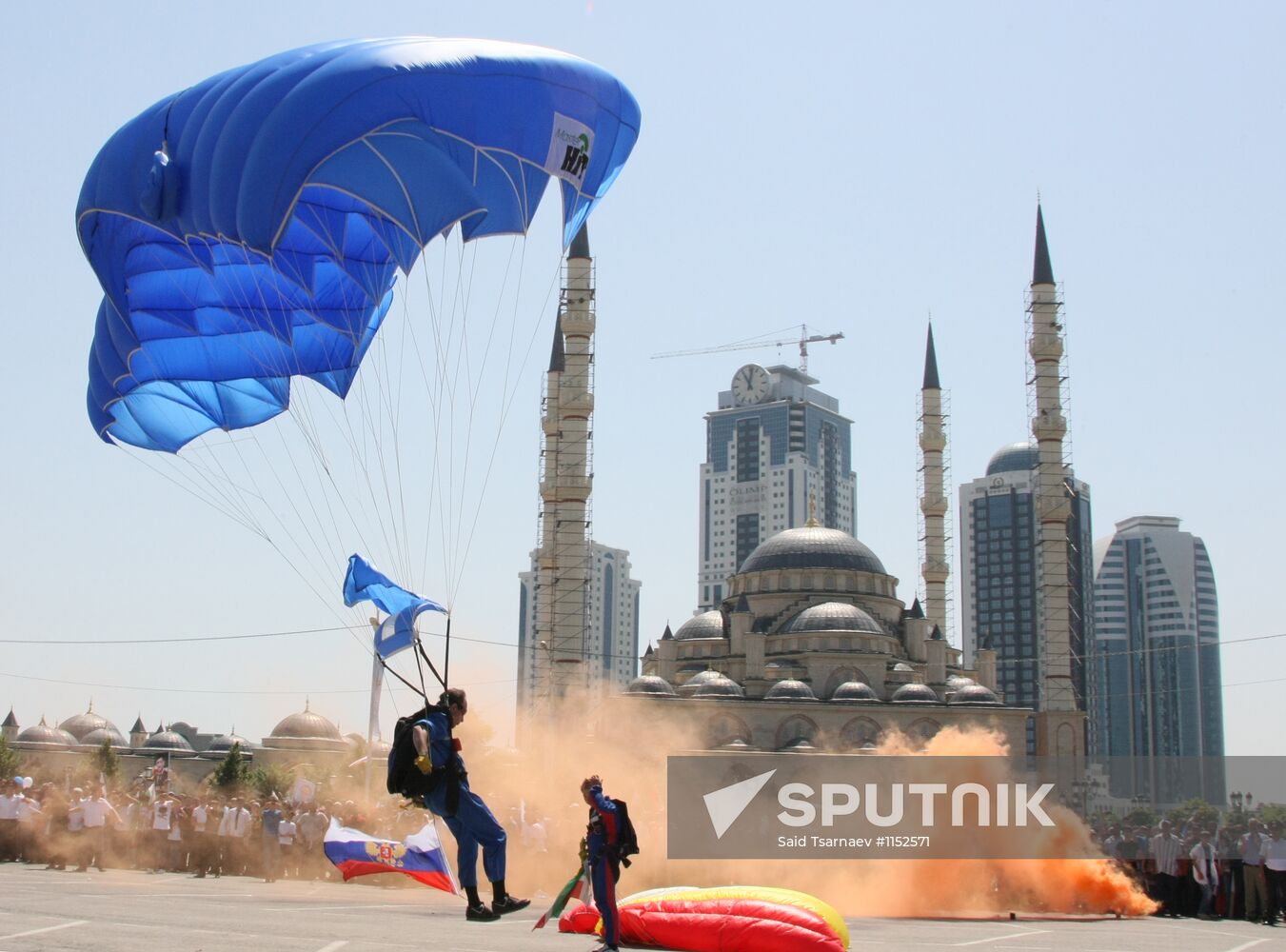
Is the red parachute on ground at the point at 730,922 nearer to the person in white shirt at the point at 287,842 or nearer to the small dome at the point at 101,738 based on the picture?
the person in white shirt at the point at 287,842

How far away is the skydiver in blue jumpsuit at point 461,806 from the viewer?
10219mm

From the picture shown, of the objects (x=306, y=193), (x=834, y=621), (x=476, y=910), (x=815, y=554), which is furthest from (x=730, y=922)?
(x=815, y=554)

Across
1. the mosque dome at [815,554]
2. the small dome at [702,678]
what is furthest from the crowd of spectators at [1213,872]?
the mosque dome at [815,554]

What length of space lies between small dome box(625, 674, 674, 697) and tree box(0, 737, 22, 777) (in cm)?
2853

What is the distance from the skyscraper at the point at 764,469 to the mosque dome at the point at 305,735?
104m

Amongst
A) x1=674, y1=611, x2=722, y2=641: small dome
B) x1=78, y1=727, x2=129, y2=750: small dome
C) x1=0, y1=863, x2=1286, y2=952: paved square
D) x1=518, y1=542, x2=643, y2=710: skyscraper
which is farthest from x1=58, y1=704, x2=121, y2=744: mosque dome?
x1=518, y1=542, x2=643, y2=710: skyscraper

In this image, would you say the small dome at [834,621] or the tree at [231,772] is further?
the tree at [231,772]

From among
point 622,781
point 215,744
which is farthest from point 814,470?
point 622,781

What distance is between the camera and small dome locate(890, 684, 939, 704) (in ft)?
184

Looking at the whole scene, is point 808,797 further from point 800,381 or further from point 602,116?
point 800,381

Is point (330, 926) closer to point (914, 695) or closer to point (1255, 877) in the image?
point (1255, 877)

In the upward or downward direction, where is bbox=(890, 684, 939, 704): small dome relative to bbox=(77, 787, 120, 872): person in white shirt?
upward

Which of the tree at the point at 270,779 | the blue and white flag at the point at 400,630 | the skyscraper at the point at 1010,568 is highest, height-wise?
the skyscraper at the point at 1010,568

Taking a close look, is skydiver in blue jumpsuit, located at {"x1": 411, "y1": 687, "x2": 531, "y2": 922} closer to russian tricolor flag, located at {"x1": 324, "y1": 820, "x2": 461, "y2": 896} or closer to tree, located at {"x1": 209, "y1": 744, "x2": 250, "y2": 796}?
russian tricolor flag, located at {"x1": 324, "y1": 820, "x2": 461, "y2": 896}
